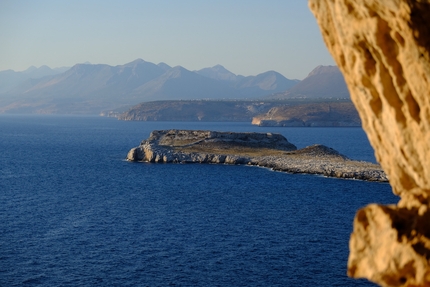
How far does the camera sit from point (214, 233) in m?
34.3

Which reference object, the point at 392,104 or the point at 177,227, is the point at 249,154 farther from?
the point at 392,104

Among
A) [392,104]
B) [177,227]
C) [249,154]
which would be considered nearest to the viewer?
[392,104]

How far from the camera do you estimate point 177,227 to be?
36406 mm

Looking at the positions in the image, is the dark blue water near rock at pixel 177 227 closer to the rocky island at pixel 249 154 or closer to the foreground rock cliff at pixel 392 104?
the rocky island at pixel 249 154

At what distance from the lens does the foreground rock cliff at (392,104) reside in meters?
6.92

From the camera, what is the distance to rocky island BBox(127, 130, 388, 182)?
6356 cm

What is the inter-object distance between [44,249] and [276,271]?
38.1 feet

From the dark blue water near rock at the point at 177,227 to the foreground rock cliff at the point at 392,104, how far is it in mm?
17555

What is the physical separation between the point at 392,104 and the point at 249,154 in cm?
6896

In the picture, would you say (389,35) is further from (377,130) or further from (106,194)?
(106,194)

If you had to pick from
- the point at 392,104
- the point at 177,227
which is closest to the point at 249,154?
the point at 177,227

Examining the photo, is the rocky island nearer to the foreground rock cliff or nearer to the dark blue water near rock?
the dark blue water near rock

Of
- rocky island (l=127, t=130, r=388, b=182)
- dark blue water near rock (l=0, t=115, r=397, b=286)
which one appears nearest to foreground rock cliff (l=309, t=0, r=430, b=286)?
dark blue water near rock (l=0, t=115, r=397, b=286)

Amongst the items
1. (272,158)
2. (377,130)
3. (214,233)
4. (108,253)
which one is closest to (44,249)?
(108,253)
